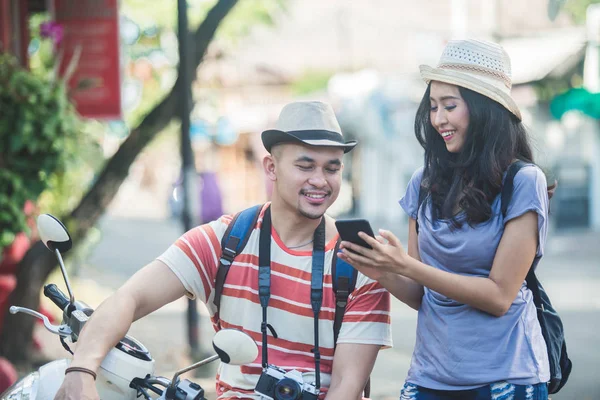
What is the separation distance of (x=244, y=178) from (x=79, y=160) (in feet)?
112

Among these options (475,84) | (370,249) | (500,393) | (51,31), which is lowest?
(500,393)

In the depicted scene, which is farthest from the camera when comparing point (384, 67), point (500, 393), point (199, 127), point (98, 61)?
point (384, 67)

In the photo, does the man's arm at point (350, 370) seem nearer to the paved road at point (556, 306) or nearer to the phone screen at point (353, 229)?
the phone screen at point (353, 229)

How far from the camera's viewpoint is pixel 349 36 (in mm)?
33281

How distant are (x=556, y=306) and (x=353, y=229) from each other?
31.8 feet

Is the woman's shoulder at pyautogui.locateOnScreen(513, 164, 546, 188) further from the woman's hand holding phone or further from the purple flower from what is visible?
the purple flower

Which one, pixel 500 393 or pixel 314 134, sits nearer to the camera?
pixel 500 393

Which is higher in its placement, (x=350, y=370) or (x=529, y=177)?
(x=529, y=177)

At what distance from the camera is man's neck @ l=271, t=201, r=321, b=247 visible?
9.95 ft

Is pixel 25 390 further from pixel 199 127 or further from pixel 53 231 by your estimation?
pixel 199 127

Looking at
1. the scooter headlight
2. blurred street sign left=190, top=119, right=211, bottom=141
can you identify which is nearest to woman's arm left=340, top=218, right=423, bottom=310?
the scooter headlight

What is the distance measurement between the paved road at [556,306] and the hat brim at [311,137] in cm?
453

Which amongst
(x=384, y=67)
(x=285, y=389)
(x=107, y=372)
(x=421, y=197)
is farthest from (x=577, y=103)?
(x=107, y=372)

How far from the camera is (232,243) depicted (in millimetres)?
2992
